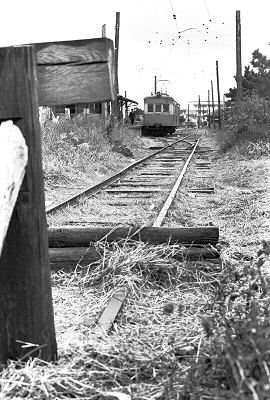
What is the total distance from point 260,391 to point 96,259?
265cm

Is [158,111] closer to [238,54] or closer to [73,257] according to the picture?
[238,54]

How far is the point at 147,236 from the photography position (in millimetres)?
4402

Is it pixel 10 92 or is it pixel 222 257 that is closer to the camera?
pixel 10 92

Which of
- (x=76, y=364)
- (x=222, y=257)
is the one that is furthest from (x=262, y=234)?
(x=76, y=364)

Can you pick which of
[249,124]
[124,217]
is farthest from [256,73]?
[124,217]

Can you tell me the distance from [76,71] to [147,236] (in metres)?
2.06

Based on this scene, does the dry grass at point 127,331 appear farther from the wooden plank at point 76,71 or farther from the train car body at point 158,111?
the train car body at point 158,111

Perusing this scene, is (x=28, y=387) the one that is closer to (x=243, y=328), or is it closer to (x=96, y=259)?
(x=243, y=328)

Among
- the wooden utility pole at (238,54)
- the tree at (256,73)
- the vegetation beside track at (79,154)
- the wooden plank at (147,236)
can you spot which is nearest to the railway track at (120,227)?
the wooden plank at (147,236)

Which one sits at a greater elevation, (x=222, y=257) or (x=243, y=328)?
(x=243, y=328)

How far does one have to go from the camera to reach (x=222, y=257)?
466 cm

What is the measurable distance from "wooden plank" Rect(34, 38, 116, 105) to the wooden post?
0.40 ft

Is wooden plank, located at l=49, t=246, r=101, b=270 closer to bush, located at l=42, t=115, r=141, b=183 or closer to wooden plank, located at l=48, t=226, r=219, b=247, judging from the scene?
wooden plank, located at l=48, t=226, r=219, b=247

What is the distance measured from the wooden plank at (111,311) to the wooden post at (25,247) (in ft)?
1.74
